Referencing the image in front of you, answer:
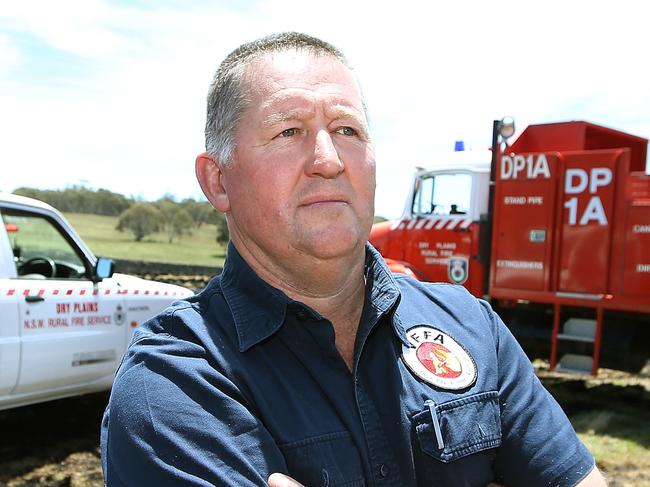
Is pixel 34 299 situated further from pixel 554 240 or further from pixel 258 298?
pixel 554 240

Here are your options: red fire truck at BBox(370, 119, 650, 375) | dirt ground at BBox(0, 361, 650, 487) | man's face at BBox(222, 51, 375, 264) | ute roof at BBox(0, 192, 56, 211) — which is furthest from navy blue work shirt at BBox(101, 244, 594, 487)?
red fire truck at BBox(370, 119, 650, 375)

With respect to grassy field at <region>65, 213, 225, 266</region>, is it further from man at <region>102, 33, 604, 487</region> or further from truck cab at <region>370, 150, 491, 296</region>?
man at <region>102, 33, 604, 487</region>

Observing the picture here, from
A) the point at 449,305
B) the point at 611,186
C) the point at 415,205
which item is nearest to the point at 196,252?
the point at 415,205

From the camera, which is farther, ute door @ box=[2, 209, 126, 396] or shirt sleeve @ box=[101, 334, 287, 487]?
ute door @ box=[2, 209, 126, 396]

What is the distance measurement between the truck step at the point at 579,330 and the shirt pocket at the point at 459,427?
19.2 ft

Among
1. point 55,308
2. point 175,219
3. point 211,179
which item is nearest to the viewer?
point 211,179

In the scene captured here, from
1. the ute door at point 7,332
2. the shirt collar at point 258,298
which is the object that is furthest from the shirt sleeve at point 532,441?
the ute door at point 7,332

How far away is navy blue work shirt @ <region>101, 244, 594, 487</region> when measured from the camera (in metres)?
1.25

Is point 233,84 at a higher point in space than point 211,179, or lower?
higher

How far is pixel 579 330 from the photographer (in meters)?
7.10

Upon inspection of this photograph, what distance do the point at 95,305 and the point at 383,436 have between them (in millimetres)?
4412

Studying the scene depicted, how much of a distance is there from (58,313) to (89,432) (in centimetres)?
130

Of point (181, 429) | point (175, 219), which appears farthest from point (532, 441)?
point (175, 219)

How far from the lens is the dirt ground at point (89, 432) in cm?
466
